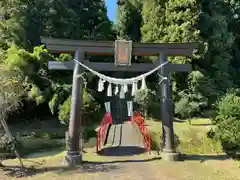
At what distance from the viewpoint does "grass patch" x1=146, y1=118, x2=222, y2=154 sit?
Answer: 10469mm

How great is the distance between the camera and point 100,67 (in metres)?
8.45

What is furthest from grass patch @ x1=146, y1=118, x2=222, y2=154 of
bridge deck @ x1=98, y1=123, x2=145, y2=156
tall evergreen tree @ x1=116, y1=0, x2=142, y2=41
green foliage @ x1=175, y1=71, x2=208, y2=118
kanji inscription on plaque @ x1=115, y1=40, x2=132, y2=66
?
tall evergreen tree @ x1=116, y1=0, x2=142, y2=41

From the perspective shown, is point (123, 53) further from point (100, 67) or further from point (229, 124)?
point (229, 124)

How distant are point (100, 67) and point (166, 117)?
2.51m

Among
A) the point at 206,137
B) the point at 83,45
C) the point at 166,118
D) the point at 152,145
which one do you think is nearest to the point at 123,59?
the point at 83,45

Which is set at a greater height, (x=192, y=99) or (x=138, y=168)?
(x=192, y=99)

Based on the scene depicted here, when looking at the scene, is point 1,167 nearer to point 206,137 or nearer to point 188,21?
point 206,137

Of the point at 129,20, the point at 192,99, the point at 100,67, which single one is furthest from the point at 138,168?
the point at 129,20

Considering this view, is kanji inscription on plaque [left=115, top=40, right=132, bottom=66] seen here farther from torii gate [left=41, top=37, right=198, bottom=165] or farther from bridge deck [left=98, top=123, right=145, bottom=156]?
bridge deck [left=98, top=123, right=145, bottom=156]

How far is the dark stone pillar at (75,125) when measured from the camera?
775 cm

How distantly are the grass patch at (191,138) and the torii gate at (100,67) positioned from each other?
7.59 feet

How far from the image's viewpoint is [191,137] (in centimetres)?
1153

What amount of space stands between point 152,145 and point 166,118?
258 cm

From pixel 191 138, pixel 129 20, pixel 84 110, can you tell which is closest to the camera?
pixel 191 138
